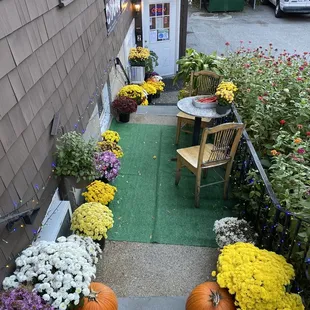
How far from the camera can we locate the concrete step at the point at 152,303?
2401 millimetres

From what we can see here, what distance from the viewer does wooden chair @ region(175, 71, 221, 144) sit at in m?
4.57

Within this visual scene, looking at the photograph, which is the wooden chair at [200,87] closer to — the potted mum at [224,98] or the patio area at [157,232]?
the patio area at [157,232]

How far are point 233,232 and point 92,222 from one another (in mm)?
1274

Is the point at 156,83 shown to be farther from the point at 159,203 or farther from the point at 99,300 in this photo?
the point at 99,300

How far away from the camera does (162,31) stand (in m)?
8.30

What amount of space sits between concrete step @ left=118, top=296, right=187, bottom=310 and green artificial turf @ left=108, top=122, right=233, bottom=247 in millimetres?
678

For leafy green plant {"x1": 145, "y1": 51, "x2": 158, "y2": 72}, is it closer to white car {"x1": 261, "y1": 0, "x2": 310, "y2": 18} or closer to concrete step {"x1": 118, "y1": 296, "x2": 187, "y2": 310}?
concrete step {"x1": 118, "y1": 296, "x2": 187, "y2": 310}

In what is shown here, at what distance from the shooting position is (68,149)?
2.53 metres

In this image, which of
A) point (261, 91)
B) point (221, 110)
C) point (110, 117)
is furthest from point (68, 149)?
point (110, 117)

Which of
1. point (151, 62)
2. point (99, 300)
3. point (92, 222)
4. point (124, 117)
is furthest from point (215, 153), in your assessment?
point (151, 62)

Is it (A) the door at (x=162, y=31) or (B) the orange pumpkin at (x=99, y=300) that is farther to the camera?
(A) the door at (x=162, y=31)

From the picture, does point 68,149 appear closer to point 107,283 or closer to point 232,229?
point 107,283

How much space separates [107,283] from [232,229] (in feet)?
3.99

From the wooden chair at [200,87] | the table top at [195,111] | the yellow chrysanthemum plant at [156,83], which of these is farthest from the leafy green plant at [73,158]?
the yellow chrysanthemum plant at [156,83]
